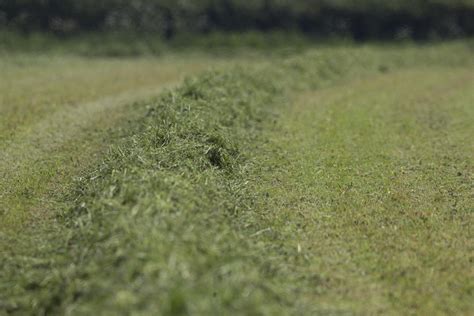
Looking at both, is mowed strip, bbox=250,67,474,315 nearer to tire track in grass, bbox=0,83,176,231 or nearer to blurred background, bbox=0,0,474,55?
tire track in grass, bbox=0,83,176,231

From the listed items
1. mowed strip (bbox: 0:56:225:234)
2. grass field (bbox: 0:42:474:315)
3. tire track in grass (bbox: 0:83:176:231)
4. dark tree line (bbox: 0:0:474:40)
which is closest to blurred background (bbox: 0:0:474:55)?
dark tree line (bbox: 0:0:474:40)

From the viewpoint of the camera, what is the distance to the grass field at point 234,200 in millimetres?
5738

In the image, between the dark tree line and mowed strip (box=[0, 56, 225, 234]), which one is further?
the dark tree line

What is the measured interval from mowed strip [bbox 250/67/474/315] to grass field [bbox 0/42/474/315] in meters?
0.03

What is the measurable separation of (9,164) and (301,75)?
31.4ft

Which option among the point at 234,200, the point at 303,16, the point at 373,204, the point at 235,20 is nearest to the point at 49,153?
the point at 234,200

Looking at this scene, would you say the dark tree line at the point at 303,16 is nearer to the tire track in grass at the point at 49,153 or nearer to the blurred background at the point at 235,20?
the blurred background at the point at 235,20

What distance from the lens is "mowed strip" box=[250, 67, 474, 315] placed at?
6.33 metres

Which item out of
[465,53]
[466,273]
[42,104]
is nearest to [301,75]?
[42,104]

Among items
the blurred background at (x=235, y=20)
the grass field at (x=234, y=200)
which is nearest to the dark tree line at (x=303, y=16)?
the blurred background at (x=235, y=20)

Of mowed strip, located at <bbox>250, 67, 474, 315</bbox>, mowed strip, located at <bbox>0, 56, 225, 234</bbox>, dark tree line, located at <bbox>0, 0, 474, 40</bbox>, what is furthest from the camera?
dark tree line, located at <bbox>0, 0, 474, 40</bbox>

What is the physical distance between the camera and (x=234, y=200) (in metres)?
8.10

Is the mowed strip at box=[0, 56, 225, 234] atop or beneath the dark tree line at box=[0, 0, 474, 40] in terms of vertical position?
atop

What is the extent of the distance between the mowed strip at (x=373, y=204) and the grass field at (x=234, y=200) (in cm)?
3
